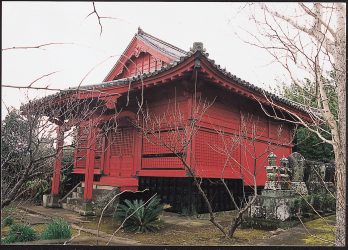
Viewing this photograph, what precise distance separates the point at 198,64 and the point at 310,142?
40.7 feet

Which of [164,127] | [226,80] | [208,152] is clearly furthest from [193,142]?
[226,80]

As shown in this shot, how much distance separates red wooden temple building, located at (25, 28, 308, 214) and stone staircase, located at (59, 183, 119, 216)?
0.24 meters

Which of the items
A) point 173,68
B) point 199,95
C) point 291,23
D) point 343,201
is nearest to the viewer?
point 343,201

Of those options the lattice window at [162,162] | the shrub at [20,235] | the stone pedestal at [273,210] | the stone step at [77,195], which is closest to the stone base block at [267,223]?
the stone pedestal at [273,210]

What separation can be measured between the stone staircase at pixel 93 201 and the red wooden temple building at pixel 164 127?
0.24 metres

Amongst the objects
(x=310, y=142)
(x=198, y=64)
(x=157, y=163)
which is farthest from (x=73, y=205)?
(x=310, y=142)

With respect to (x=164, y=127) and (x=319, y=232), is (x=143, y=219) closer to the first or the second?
(x=164, y=127)

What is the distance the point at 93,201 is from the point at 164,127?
3.18 m

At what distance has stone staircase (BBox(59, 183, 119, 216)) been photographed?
32.8ft

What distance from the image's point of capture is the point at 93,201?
10.4 m

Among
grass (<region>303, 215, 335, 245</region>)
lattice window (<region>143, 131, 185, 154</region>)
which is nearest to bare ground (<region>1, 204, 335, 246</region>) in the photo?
grass (<region>303, 215, 335, 245</region>)

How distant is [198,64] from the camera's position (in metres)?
7.90

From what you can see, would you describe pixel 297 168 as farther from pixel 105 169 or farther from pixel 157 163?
pixel 105 169

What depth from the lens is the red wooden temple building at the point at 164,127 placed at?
8734 millimetres
